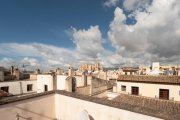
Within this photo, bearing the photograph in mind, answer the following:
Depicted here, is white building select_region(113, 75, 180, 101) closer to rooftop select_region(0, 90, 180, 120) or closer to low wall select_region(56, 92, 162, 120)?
rooftop select_region(0, 90, 180, 120)

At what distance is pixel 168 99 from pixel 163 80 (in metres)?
2.42

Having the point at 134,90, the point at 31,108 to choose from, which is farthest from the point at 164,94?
the point at 31,108

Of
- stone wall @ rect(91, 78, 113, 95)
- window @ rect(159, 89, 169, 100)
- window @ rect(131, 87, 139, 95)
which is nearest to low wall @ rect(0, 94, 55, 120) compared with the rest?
stone wall @ rect(91, 78, 113, 95)

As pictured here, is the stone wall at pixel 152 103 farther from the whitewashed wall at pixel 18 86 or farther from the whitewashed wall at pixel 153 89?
the whitewashed wall at pixel 18 86

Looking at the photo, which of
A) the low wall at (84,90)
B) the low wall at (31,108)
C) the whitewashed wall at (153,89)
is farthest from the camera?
the low wall at (84,90)

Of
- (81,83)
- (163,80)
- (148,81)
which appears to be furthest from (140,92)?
(81,83)

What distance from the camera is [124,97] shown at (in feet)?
75.9

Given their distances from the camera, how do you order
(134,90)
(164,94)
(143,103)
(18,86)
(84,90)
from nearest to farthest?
(143,103) → (164,94) → (84,90) → (134,90) → (18,86)

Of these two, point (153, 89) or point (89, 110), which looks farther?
point (153, 89)

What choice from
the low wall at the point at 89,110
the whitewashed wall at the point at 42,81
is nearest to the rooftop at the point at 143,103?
the low wall at the point at 89,110

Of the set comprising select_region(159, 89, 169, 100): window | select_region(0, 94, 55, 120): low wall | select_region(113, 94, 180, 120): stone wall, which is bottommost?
select_region(113, 94, 180, 120): stone wall

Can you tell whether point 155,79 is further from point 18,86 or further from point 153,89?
point 18,86

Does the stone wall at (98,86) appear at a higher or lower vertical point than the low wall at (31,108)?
lower

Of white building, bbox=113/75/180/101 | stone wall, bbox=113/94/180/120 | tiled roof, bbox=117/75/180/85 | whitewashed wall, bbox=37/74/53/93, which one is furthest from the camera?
whitewashed wall, bbox=37/74/53/93
